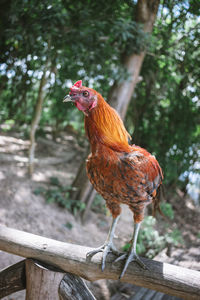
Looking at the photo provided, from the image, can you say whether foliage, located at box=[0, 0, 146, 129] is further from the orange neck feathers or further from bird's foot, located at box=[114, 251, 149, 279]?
bird's foot, located at box=[114, 251, 149, 279]

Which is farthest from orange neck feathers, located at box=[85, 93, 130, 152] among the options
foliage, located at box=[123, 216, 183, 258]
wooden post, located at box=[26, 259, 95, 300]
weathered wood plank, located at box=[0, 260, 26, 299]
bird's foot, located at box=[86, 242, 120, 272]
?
foliage, located at box=[123, 216, 183, 258]

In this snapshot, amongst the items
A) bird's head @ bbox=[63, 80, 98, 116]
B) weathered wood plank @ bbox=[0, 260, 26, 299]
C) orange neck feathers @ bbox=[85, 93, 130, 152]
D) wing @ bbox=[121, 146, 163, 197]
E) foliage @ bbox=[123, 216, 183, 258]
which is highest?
bird's head @ bbox=[63, 80, 98, 116]

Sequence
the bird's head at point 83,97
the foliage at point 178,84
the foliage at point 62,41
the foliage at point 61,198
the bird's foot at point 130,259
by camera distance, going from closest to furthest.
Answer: the bird's head at point 83,97 → the bird's foot at point 130,259 → the foliage at point 178,84 → the foliage at point 62,41 → the foliage at point 61,198

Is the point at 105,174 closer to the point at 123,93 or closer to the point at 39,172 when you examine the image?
the point at 123,93

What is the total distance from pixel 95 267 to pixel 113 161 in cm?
82

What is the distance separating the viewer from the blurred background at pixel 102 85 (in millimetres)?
2154

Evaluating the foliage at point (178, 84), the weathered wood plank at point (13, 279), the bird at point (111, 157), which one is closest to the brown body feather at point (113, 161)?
the bird at point (111, 157)

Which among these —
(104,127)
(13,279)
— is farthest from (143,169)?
(13,279)

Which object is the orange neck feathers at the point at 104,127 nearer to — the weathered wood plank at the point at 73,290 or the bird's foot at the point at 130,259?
the bird's foot at the point at 130,259

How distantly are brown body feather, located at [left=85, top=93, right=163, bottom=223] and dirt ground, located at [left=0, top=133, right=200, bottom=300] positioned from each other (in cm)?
188

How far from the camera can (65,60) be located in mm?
2277

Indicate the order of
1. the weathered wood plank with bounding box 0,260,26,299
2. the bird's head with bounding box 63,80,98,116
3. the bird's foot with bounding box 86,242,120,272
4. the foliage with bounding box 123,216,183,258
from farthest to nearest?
the foliage with bounding box 123,216,183,258
the weathered wood plank with bounding box 0,260,26,299
the bird's foot with bounding box 86,242,120,272
the bird's head with bounding box 63,80,98,116

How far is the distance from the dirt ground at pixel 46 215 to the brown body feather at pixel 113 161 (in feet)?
6.17

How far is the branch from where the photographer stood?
1.42 meters
